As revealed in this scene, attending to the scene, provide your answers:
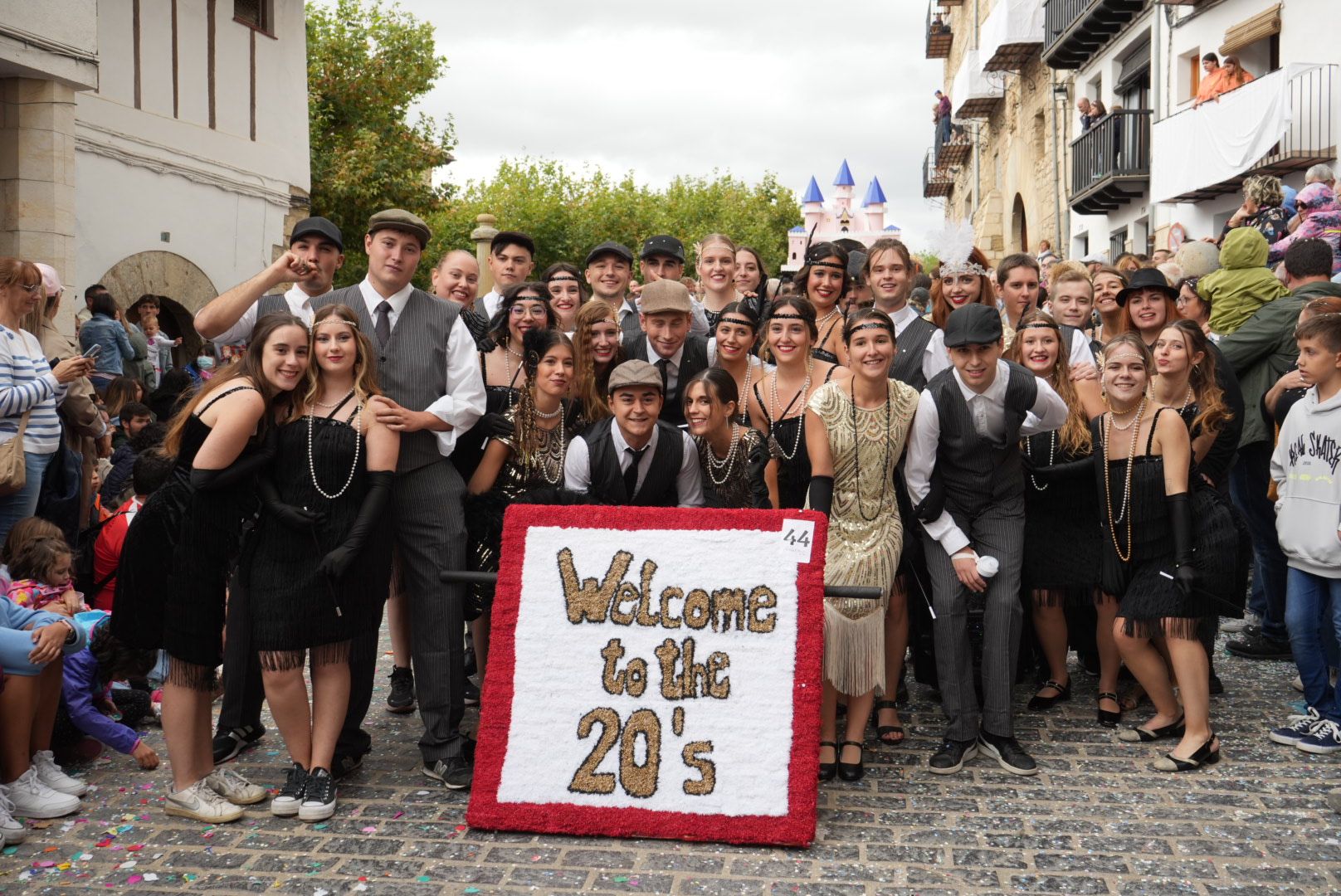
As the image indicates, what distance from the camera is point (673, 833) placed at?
4.25 meters

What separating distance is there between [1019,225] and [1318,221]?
22845mm

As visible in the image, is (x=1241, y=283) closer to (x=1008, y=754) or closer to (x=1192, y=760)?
(x=1192, y=760)

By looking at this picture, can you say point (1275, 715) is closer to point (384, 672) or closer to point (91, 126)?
point (384, 672)

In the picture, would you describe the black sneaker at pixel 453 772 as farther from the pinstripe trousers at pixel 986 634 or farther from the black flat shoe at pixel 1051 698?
the black flat shoe at pixel 1051 698

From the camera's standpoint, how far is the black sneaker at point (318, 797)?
4.50 metres

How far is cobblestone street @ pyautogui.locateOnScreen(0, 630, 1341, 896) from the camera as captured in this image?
3.94 metres

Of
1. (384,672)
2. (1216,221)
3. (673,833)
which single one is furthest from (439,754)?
(1216,221)

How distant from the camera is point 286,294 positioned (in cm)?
538

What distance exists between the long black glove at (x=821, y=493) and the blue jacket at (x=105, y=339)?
→ 8673 millimetres

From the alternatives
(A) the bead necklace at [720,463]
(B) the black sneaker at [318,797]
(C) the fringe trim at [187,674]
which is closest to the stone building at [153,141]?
(C) the fringe trim at [187,674]

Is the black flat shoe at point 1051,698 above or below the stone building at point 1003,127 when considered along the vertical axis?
below

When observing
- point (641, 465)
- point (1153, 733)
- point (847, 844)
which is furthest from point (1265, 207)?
point (847, 844)

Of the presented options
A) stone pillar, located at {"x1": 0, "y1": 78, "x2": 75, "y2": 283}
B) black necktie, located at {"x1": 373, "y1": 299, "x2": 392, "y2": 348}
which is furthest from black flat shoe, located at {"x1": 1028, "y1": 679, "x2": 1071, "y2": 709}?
stone pillar, located at {"x1": 0, "y1": 78, "x2": 75, "y2": 283}

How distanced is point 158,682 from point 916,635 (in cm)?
393
